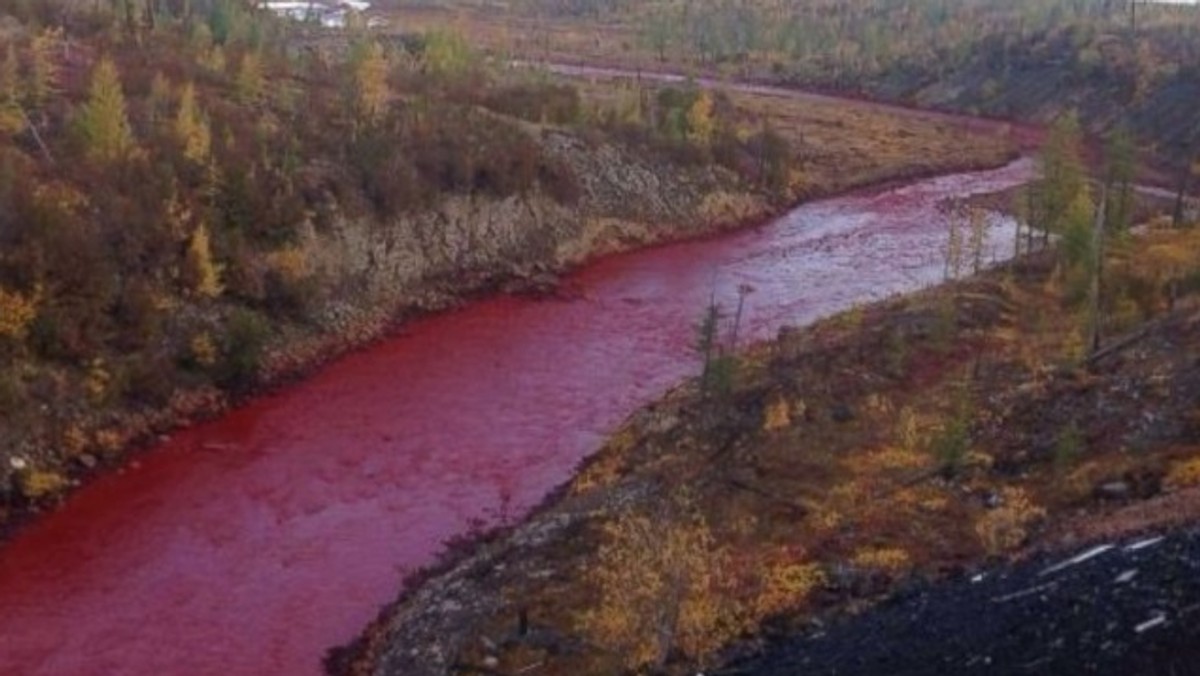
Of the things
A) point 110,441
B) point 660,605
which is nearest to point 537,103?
point 110,441

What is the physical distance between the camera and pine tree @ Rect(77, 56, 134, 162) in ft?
167

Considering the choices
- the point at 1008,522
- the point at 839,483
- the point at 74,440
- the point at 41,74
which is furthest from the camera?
the point at 41,74

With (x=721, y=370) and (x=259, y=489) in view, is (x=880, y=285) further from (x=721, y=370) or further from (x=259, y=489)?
(x=259, y=489)

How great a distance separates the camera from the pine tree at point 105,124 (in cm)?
5075

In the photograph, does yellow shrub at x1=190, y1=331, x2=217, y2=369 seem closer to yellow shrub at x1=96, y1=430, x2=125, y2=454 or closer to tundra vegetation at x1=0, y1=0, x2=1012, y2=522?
tundra vegetation at x1=0, y1=0, x2=1012, y2=522

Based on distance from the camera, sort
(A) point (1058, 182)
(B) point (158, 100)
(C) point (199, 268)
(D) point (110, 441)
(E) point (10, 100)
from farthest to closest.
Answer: (A) point (1058, 182)
(B) point (158, 100)
(E) point (10, 100)
(C) point (199, 268)
(D) point (110, 441)

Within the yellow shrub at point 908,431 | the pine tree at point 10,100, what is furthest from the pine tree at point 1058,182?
the pine tree at point 10,100

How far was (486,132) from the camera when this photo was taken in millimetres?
68562

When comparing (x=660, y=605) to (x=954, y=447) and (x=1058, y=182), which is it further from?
(x=1058, y=182)

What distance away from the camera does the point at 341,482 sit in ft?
132

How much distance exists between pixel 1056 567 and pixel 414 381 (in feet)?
96.0

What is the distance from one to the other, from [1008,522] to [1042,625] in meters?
9.40

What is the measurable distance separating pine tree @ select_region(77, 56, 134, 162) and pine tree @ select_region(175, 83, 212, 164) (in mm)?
1934

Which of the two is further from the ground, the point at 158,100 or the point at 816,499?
the point at 158,100
